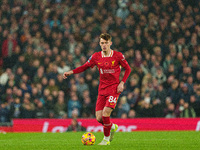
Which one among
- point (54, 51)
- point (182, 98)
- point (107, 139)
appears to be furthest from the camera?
point (54, 51)

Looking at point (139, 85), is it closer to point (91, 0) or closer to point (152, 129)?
point (152, 129)

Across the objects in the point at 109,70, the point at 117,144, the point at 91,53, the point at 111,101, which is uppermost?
the point at 91,53

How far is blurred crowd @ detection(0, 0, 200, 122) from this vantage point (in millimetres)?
17688

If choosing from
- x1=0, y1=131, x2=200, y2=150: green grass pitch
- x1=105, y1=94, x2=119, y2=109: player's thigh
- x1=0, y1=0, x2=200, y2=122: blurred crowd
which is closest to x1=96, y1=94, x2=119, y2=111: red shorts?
x1=105, y1=94, x2=119, y2=109: player's thigh

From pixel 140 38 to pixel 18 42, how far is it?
550 cm

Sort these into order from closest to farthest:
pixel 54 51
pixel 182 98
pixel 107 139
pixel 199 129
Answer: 1. pixel 107 139
2. pixel 199 129
3. pixel 182 98
4. pixel 54 51

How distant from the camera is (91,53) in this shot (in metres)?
19.8

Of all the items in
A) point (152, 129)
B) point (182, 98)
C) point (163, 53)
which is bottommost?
point (152, 129)

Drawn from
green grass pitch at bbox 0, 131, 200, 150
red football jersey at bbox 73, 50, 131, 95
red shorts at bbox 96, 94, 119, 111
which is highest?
red football jersey at bbox 73, 50, 131, 95

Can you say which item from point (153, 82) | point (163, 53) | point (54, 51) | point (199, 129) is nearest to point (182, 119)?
point (199, 129)

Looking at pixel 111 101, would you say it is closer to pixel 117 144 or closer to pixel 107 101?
pixel 107 101

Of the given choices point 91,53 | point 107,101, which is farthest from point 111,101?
point 91,53

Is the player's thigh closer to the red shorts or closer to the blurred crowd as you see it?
the red shorts

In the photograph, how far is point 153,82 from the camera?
60.1 ft
